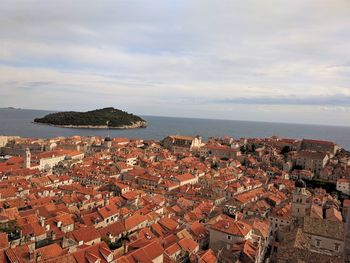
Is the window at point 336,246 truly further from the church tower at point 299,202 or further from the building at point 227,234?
the church tower at point 299,202

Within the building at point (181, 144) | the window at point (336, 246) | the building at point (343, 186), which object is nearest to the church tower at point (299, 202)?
the window at point (336, 246)

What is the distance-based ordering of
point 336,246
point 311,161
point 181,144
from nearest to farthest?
point 336,246
point 311,161
point 181,144

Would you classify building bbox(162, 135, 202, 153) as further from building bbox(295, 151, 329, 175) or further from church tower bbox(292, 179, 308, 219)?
church tower bbox(292, 179, 308, 219)

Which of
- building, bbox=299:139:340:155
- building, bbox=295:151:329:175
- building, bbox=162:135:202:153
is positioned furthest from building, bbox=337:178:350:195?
building, bbox=162:135:202:153

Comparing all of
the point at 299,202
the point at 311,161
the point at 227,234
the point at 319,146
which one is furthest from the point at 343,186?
the point at 227,234

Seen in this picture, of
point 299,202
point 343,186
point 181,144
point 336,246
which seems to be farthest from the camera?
point 181,144

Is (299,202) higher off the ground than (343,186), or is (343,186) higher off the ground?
(299,202)

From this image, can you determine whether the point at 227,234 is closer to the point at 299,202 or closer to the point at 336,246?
the point at 336,246

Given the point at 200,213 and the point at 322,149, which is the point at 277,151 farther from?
the point at 200,213

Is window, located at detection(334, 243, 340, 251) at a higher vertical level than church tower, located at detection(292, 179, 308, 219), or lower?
lower

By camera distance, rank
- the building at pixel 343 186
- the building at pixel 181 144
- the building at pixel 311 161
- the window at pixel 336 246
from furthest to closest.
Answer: the building at pixel 181 144 < the building at pixel 311 161 < the building at pixel 343 186 < the window at pixel 336 246

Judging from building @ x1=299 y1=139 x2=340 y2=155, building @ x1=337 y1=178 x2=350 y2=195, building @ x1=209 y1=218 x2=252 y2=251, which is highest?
building @ x1=299 y1=139 x2=340 y2=155

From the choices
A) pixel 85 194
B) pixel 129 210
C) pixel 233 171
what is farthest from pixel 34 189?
pixel 233 171
